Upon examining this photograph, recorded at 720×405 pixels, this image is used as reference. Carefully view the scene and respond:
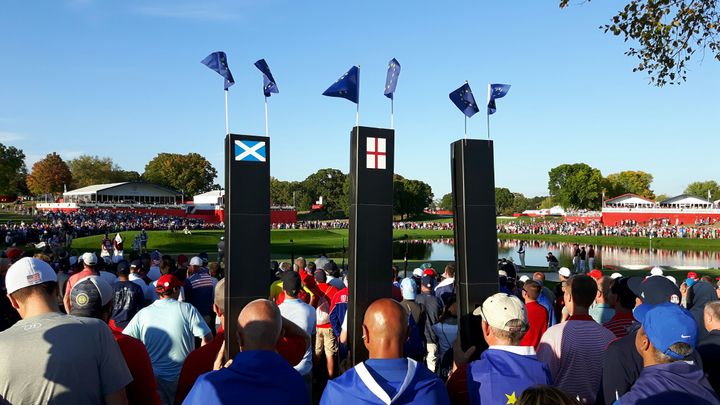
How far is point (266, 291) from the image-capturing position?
6707 millimetres

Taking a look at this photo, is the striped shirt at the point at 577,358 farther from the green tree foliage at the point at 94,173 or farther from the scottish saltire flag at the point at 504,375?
the green tree foliage at the point at 94,173

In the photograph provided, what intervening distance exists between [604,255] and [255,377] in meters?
47.5

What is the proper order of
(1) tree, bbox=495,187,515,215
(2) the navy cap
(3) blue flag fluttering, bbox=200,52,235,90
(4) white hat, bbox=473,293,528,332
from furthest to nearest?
(1) tree, bbox=495,187,515,215
(3) blue flag fluttering, bbox=200,52,235,90
(2) the navy cap
(4) white hat, bbox=473,293,528,332

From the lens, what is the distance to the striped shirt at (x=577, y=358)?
4.04m

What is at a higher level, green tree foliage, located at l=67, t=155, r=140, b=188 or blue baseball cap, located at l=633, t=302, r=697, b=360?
green tree foliage, located at l=67, t=155, r=140, b=188

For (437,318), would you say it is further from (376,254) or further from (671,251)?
(671,251)

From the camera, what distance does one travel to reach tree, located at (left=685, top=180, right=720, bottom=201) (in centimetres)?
14438

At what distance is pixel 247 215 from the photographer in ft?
22.0

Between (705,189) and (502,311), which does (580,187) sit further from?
(502,311)

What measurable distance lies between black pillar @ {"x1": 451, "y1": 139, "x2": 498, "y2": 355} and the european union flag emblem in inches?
104

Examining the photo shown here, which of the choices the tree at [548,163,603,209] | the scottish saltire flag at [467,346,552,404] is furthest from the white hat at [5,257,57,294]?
the tree at [548,163,603,209]

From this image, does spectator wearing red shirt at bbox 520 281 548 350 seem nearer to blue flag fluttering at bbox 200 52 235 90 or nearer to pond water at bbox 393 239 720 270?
blue flag fluttering at bbox 200 52 235 90

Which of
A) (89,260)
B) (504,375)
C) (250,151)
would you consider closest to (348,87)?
(250,151)

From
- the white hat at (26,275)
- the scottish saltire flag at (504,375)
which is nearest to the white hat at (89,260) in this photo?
the white hat at (26,275)
